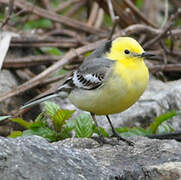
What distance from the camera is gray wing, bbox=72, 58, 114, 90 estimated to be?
161 inches

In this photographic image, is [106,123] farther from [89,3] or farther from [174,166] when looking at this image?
[89,3]

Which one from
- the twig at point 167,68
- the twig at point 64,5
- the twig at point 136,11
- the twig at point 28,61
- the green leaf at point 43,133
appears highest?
the twig at point 136,11

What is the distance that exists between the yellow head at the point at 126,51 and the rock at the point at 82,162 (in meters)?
0.89

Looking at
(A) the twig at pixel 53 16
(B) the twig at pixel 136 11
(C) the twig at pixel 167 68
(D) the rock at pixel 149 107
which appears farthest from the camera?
(A) the twig at pixel 53 16

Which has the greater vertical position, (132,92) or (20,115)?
(132,92)

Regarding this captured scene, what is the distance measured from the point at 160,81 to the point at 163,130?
6.26ft

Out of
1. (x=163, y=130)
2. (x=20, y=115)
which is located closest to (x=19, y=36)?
(x=20, y=115)

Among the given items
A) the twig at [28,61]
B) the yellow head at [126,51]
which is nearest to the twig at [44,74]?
Answer: the twig at [28,61]

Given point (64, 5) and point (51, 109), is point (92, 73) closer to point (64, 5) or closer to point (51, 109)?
point (51, 109)

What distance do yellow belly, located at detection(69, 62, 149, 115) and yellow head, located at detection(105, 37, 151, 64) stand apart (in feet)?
0.30

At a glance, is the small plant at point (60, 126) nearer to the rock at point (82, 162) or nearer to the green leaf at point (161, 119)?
the green leaf at point (161, 119)

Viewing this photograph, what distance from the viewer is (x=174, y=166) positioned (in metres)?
3.04

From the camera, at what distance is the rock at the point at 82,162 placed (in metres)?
2.69

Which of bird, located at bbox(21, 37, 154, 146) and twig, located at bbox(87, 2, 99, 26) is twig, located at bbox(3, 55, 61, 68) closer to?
twig, located at bbox(87, 2, 99, 26)
